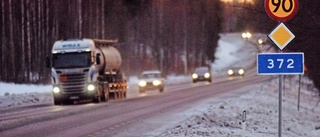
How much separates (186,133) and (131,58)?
69.1 meters

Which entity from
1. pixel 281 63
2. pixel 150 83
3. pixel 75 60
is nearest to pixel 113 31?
pixel 150 83

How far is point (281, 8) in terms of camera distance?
41.9 feet

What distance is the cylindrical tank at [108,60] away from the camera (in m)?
38.8

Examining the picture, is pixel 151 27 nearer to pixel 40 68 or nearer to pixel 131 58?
pixel 131 58

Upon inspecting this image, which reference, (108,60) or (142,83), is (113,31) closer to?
(142,83)

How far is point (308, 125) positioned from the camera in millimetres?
26906

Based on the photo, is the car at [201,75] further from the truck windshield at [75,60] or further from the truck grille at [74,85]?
the truck windshield at [75,60]

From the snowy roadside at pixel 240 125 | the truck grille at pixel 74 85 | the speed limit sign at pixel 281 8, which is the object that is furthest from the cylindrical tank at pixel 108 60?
the speed limit sign at pixel 281 8

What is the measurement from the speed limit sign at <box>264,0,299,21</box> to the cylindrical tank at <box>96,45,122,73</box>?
83.2ft

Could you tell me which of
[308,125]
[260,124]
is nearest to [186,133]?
[260,124]

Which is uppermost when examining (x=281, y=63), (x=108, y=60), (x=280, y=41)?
(x=280, y=41)

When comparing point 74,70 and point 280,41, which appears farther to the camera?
point 74,70

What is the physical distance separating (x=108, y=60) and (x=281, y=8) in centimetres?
2840

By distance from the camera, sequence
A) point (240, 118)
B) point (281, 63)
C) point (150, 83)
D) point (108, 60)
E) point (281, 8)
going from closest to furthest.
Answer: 1. point (281, 8)
2. point (281, 63)
3. point (240, 118)
4. point (108, 60)
5. point (150, 83)
